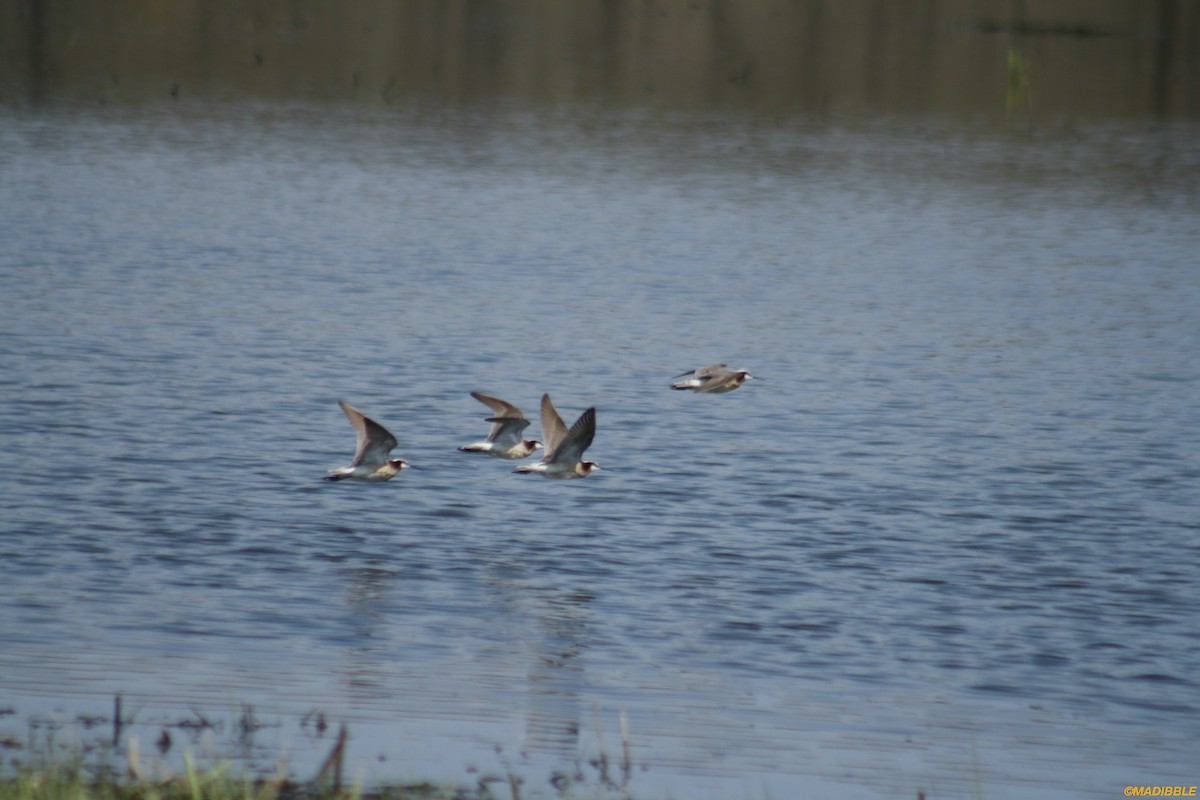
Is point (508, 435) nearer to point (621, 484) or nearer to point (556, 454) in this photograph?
point (556, 454)

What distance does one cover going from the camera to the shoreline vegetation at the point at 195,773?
9320 mm

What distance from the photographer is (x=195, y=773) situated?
9852 mm

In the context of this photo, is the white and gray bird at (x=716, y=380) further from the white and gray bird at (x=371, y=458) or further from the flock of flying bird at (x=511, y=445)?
the white and gray bird at (x=371, y=458)

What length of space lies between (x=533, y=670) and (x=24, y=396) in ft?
37.7

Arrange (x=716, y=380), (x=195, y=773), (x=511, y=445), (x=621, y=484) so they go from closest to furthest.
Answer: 1. (x=195, y=773)
2. (x=511, y=445)
3. (x=716, y=380)
4. (x=621, y=484)

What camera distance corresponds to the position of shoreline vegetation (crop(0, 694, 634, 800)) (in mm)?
9320

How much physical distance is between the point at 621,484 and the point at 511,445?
372cm

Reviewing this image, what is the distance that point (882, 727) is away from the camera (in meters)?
13.0

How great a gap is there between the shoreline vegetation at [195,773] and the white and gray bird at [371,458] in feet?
12.9

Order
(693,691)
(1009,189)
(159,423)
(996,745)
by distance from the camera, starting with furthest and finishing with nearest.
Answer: (1009,189)
(159,423)
(693,691)
(996,745)

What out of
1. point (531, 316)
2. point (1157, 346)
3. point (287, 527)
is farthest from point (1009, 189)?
point (287, 527)

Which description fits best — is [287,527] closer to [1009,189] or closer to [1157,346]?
[1157,346]

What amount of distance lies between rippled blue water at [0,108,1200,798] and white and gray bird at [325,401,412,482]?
93cm

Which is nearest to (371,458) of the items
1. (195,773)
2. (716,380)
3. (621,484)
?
(716,380)
